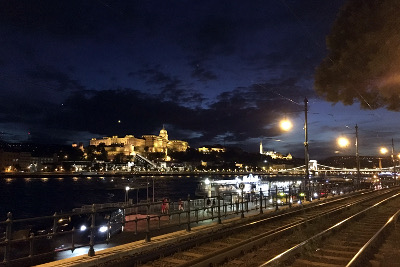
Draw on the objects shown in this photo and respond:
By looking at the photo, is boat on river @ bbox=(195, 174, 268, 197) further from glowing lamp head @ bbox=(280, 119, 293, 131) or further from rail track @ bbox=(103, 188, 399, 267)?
rail track @ bbox=(103, 188, 399, 267)

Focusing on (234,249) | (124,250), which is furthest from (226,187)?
(124,250)

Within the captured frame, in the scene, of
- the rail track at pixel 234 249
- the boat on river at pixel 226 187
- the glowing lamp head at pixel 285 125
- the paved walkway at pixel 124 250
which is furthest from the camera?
the boat on river at pixel 226 187

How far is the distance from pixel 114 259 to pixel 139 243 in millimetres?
1666

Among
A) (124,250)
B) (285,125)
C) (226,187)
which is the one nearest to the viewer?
(124,250)

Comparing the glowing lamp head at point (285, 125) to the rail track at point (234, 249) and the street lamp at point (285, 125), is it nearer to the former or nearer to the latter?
the street lamp at point (285, 125)

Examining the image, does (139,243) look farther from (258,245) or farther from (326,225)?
(326,225)

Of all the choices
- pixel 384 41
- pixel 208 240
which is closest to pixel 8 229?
pixel 208 240

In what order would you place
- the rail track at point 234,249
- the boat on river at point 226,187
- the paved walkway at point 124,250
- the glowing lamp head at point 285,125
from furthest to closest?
the boat on river at point 226,187
the glowing lamp head at point 285,125
the rail track at point 234,249
the paved walkway at point 124,250

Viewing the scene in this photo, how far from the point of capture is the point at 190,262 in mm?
8891

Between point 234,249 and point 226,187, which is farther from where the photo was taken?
point 226,187

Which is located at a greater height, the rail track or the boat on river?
the boat on river

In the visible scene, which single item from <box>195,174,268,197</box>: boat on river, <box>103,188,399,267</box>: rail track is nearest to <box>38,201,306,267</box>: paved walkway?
<box>103,188,399,267</box>: rail track

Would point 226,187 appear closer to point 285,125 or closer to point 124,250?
point 285,125

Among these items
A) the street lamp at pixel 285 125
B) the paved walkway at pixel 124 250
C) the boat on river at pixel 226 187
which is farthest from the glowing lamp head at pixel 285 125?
the boat on river at pixel 226 187
